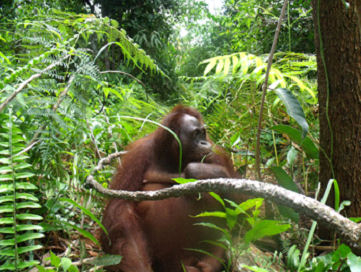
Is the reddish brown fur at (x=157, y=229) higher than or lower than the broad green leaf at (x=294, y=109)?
lower

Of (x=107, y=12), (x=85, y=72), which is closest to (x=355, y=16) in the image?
(x=85, y=72)

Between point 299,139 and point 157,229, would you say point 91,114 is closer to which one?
point 157,229

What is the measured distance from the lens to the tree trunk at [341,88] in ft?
4.54

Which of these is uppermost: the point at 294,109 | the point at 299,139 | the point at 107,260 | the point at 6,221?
the point at 294,109

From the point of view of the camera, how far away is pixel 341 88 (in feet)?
4.66

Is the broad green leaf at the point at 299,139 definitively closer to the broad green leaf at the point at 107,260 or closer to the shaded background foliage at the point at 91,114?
the shaded background foliage at the point at 91,114

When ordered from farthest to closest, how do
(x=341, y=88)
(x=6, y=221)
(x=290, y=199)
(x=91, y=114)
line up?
(x=91, y=114) < (x=341, y=88) < (x=6, y=221) < (x=290, y=199)

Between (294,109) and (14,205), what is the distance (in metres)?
1.31

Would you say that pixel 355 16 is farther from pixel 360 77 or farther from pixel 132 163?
pixel 132 163

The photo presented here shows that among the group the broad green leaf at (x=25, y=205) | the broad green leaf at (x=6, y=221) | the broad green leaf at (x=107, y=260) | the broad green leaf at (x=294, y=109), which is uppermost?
the broad green leaf at (x=294, y=109)

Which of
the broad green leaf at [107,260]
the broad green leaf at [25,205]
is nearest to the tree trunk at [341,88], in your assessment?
the broad green leaf at [107,260]

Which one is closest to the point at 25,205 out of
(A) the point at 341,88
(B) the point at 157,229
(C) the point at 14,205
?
(C) the point at 14,205

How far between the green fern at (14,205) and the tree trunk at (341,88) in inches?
55.7

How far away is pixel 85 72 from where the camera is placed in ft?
5.33
